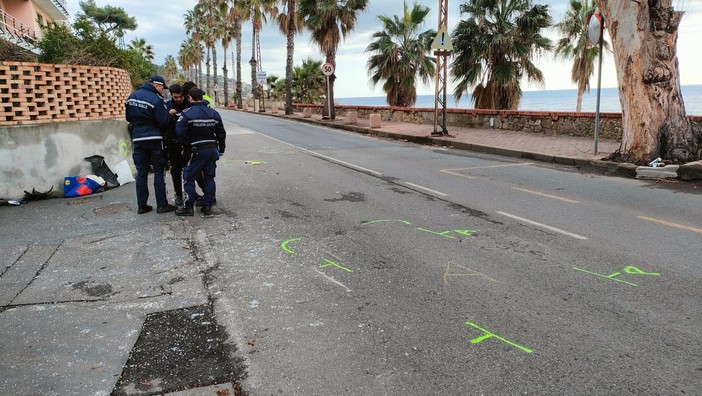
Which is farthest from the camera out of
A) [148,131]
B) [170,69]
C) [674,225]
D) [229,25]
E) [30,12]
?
[170,69]

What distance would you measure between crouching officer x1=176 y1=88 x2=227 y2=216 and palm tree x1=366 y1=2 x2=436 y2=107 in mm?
21504

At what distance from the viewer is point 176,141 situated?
7.02 metres

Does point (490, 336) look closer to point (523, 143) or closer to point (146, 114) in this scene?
point (146, 114)

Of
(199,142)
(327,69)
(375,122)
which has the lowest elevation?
(199,142)

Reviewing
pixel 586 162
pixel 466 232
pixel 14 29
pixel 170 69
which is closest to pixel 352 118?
pixel 586 162

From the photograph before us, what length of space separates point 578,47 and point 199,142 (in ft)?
99.2

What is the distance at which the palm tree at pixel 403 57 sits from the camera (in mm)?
26672

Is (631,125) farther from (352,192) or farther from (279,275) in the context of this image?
Result: (279,275)

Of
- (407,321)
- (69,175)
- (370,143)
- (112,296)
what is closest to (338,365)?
(407,321)

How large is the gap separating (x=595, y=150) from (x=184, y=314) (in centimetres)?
1120

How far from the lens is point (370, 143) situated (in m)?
16.9

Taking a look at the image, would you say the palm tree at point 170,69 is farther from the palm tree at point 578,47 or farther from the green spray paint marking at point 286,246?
the green spray paint marking at point 286,246

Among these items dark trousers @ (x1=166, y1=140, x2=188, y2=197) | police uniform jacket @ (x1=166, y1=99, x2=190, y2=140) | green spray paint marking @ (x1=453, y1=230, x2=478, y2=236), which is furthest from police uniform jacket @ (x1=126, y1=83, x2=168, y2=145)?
green spray paint marking @ (x1=453, y1=230, x2=478, y2=236)

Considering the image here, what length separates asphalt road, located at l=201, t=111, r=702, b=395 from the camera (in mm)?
2893
